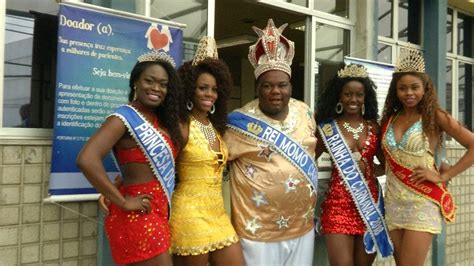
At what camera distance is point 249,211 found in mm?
2941

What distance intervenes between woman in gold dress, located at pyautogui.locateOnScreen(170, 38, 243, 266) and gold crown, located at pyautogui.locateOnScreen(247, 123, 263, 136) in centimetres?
22

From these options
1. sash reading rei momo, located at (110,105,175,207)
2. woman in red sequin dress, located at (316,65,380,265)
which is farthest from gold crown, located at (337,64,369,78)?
sash reading rei momo, located at (110,105,175,207)

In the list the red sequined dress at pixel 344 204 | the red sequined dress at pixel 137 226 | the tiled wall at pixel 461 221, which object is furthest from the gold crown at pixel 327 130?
the tiled wall at pixel 461 221

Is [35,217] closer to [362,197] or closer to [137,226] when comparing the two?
[137,226]

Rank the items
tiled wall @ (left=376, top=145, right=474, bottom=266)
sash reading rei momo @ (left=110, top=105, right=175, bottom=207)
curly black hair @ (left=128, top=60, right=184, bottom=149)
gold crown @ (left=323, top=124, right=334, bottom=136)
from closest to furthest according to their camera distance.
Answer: sash reading rei momo @ (left=110, top=105, right=175, bottom=207)
curly black hair @ (left=128, top=60, right=184, bottom=149)
gold crown @ (left=323, top=124, right=334, bottom=136)
tiled wall @ (left=376, top=145, right=474, bottom=266)

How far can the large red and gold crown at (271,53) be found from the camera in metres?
3.01

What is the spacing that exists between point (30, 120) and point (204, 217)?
1.27 m

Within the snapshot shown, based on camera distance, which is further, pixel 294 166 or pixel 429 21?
pixel 429 21

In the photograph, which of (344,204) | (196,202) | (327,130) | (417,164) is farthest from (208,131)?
(417,164)

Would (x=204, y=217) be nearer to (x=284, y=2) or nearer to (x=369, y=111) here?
(x=369, y=111)

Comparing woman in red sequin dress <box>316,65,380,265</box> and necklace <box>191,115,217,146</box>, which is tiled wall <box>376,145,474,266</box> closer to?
woman in red sequin dress <box>316,65,380,265</box>

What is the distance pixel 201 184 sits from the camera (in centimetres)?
265

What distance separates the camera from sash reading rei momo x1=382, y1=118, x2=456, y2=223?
317 centimetres

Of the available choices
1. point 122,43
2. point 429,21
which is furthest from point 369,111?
A: point 429,21
